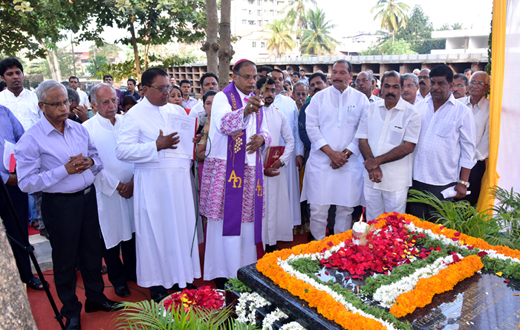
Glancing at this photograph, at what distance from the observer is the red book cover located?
4.47m

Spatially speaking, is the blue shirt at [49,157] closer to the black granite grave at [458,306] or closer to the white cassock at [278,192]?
the black granite grave at [458,306]

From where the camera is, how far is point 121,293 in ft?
12.8

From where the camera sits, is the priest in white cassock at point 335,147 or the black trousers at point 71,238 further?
the priest in white cassock at point 335,147

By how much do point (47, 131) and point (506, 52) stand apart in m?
4.93

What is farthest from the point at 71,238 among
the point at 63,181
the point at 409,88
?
the point at 409,88

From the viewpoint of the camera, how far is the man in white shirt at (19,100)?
4770 millimetres

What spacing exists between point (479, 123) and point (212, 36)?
14.3 feet

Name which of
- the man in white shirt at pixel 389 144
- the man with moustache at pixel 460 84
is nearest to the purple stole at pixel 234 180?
the man in white shirt at pixel 389 144

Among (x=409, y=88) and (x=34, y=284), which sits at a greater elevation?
(x=409, y=88)

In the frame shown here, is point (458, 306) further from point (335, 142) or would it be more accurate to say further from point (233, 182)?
point (335, 142)

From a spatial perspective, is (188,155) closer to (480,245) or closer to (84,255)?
(84,255)

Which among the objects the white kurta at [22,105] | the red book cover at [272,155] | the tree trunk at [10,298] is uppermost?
the white kurta at [22,105]

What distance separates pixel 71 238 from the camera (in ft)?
10.4

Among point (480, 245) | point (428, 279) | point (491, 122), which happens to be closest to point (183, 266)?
point (428, 279)
